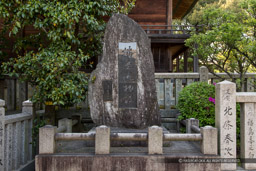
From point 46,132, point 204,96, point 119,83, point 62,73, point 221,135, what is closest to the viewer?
point 46,132

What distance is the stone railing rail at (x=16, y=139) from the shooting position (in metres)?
3.94

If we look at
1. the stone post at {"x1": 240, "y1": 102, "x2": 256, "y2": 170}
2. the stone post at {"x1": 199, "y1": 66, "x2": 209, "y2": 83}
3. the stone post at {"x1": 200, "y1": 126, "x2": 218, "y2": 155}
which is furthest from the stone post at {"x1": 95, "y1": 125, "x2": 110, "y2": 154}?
the stone post at {"x1": 199, "y1": 66, "x2": 209, "y2": 83}

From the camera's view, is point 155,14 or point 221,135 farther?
point 155,14

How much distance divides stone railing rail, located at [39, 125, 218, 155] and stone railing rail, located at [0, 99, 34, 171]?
90cm

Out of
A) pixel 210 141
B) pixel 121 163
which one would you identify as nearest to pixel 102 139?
pixel 121 163

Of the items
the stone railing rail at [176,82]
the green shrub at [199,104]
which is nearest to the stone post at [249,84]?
the stone railing rail at [176,82]

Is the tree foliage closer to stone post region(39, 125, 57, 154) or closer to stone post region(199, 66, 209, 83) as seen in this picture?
stone post region(39, 125, 57, 154)

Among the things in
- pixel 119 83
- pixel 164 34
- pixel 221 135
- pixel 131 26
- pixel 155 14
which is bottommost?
pixel 221 135

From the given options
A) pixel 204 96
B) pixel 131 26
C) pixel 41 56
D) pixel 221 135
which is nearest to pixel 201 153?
pixel 221 135

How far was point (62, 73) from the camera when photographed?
5.09m

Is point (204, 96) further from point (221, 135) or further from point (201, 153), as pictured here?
point (201, 153)

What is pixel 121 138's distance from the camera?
148 inches

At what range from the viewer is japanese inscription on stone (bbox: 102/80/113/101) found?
4.69 m

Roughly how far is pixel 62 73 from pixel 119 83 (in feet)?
4.91
